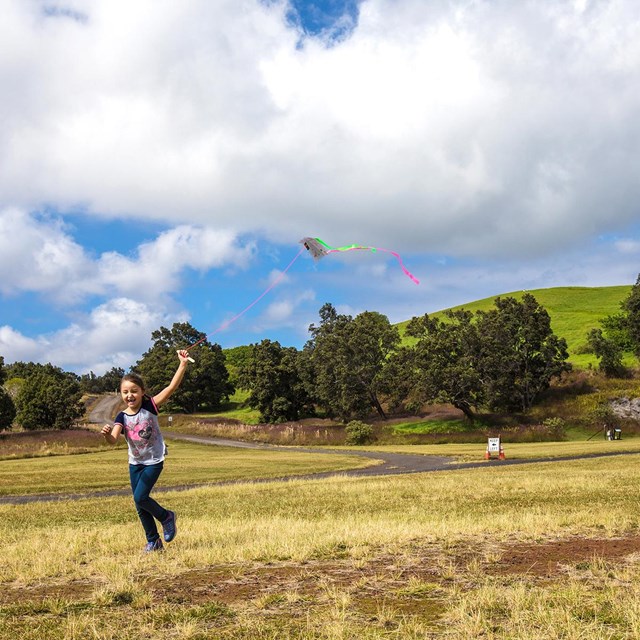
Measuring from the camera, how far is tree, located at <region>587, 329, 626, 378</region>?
87500 mm

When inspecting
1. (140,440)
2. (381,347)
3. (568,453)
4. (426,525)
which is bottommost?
(568,453)

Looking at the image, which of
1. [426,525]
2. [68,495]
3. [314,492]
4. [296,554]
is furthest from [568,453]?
[296,554]

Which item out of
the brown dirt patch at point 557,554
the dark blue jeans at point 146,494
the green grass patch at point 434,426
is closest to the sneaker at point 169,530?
the dark blue jeans at point 146,494

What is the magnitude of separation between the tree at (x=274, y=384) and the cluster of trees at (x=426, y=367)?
0.17 m

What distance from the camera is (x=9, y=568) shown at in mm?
8258

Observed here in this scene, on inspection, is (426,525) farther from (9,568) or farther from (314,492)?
(314,492)

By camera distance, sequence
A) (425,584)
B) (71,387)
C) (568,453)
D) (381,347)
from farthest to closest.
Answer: (71,387) < (381,347) < (568,453) < (425,584)

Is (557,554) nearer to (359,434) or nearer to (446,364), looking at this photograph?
(359,434)

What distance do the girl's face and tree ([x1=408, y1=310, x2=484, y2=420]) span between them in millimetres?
68923

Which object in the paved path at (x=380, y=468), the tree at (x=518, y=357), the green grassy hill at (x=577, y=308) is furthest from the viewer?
the green grassy hill at (x=577, y=308)

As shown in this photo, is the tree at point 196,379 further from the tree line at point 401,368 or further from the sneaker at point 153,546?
the sneaker at point 153,546

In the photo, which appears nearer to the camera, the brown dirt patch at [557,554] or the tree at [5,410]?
the brown dirt patch at [557,554]

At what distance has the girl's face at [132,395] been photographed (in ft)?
30.3

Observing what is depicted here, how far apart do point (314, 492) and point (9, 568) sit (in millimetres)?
13287
